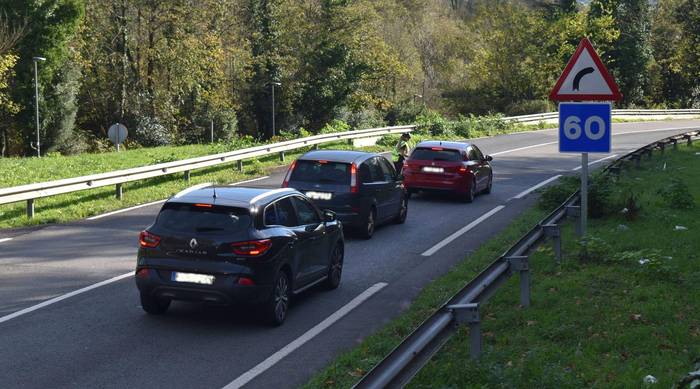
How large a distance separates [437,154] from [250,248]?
1274 cm

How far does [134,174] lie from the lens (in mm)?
21547

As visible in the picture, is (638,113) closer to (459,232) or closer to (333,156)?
(459,232)

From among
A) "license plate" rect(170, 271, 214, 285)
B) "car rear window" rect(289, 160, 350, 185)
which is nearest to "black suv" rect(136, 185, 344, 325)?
"license plate" rect(170, 271, 214, 285)

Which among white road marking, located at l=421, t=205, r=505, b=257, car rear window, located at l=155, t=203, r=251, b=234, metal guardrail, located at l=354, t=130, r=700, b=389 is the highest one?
car rear window, located at l=155, t=203, r=251, b=234

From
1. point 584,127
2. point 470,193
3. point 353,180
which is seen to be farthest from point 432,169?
point 584,127

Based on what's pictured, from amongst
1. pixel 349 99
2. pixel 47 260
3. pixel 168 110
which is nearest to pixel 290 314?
pixel 47 260

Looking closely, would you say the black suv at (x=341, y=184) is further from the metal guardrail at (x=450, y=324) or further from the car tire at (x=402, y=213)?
the metal guardrail at (x=450, y=324)

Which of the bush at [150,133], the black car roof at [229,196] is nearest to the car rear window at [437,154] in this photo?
the black car roof at [229,196]

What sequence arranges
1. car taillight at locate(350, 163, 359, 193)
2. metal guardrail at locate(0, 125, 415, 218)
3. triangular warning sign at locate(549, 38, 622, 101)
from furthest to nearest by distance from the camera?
metal guardrail at locate(0, 125, 415, 218) → car taillight at locate(350, 163, 359, 193) → triangular warning sign at locate(549, 38, 622, 101)

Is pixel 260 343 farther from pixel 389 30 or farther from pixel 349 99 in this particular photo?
pixel 389 30

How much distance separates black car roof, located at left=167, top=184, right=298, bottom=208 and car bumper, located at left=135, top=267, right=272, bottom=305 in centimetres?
84

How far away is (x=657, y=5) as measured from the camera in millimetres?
83812

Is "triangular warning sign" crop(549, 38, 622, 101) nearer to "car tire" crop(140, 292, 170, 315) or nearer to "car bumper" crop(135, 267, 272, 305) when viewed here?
"car bumper" crop(135, 267, 272, 305)

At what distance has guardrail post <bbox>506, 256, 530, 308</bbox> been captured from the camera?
9.20 m
